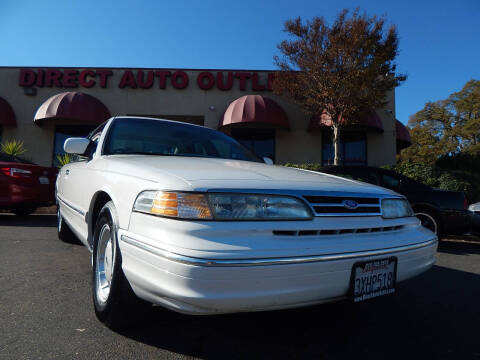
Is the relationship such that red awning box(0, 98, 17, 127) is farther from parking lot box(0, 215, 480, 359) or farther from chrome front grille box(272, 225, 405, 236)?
chrome front grille box(272, 225, 405, 236)

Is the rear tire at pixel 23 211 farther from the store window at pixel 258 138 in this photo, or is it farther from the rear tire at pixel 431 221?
the store window at pixel 258 138

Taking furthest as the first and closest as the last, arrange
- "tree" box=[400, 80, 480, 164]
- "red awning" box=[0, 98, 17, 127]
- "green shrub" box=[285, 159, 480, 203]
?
1. "tree" box=[400, 80, 480, 164]
2. "red awning" box=[0, 98, 17, 127]
3. "green shrub" box=[285, 159, 480, 203]

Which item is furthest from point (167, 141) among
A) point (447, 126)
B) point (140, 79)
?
point (447, 126)

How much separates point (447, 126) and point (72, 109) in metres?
37.1

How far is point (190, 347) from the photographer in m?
1.74

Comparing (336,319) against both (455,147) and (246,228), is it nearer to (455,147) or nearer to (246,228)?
(246,228)

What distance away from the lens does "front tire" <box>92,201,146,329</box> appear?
172 centimetres

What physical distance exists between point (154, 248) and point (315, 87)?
10575 mm

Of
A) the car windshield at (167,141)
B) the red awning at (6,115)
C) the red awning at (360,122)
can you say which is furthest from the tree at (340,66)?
the red awning at (6,115)

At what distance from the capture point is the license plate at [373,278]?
161cm

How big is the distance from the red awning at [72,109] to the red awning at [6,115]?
128 cm

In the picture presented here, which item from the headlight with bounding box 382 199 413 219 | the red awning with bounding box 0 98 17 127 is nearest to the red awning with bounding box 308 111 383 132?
the headlight with bounding box 382 199 413 219

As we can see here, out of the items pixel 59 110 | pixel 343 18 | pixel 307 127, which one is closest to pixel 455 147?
pixel 307 127

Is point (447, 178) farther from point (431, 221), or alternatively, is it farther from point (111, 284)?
point (111, 284)
